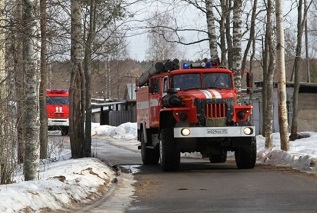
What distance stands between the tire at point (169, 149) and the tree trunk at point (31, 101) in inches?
197

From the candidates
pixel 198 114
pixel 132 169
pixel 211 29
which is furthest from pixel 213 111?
pixel 211 29

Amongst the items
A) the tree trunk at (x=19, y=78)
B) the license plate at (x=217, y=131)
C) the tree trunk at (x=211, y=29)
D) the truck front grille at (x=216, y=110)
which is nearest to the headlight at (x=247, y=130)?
the license plate at (x=217, y=131)

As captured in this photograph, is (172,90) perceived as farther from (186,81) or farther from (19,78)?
(19,78)

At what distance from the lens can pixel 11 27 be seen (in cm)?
1094

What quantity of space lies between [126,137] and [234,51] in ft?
81.5

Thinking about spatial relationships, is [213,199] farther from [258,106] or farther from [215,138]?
[258,106]

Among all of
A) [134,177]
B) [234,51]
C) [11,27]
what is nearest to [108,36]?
[234,51]

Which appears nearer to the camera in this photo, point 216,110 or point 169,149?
point 216,110

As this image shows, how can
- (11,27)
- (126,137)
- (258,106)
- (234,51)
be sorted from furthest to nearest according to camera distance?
1. (126,137)
2. (258,106)
3. (234,51)
4. (11,27)

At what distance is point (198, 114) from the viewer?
16906 mm

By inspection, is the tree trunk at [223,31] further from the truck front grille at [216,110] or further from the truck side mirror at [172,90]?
the truck front grille at [216,110]

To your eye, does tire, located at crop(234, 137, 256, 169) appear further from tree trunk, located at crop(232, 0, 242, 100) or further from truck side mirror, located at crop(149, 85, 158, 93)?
Answer: tree trunk, located at crop(232, 0, 242, 100)

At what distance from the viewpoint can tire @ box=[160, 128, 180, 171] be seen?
1705 centimetres

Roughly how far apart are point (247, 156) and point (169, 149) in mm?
2218
